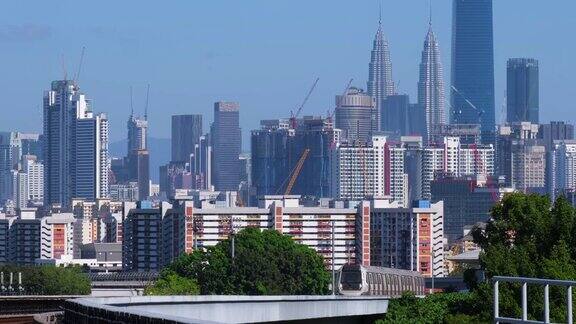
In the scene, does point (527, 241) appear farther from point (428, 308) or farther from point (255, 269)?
point (255, 269)

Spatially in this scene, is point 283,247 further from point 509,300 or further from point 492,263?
point 509,300

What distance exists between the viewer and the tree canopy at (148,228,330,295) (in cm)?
Result: 10406

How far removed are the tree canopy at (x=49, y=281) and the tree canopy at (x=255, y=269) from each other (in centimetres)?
498

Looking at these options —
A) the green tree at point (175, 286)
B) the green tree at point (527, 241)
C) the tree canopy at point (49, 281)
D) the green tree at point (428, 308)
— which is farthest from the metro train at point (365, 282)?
the green tree at point (428, 308)

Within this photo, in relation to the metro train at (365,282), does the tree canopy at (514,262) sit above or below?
above

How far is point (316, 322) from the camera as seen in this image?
49.7m

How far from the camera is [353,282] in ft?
311

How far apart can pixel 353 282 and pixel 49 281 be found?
2888 cm

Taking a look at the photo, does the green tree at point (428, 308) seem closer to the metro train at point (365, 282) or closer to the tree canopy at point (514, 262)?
the tree canopy at point (514, 262)

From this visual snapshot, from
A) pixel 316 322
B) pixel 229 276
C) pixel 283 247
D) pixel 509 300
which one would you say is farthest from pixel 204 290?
pixel 509 300

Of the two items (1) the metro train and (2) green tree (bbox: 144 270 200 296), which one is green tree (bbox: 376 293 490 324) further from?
(1) the metro train

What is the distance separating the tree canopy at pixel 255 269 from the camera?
104 meters

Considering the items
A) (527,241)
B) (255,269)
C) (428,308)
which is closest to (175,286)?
(255,269)

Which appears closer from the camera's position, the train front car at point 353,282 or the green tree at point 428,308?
the green tree at point 428,308
